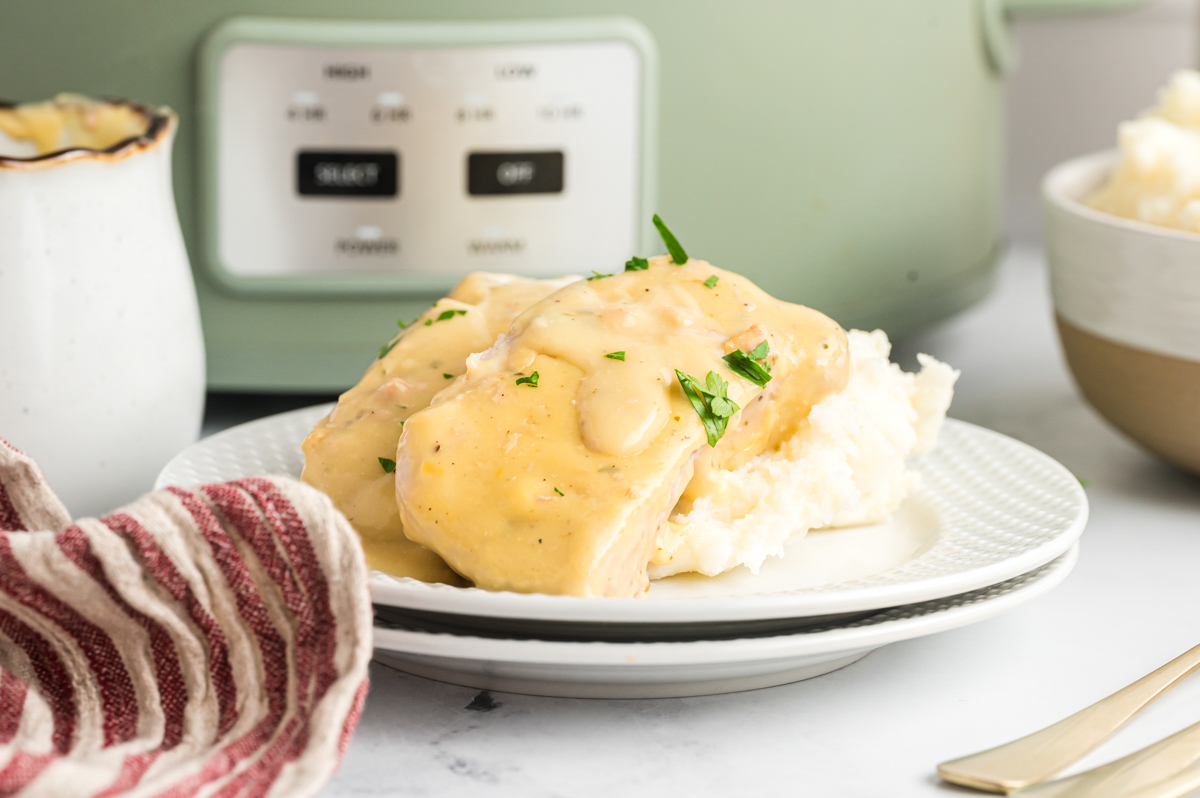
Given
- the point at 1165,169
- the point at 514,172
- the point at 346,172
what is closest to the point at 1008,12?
the point at 1165,169

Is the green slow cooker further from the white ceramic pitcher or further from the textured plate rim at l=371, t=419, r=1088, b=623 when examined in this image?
the textured plate rim at l=371, t=419, r=1088, b=623

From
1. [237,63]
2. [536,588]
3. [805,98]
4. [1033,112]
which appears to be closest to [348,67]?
[237,63]

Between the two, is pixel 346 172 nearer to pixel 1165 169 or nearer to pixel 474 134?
pixel 474 134

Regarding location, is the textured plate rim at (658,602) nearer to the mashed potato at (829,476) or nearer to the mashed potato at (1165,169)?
the mashed potato at (829,476)

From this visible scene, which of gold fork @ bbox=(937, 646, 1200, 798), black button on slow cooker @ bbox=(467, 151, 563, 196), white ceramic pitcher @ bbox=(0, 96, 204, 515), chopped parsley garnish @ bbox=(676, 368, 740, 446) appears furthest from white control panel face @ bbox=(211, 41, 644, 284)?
gold fork @ bbox=(937, 646, 1200, 798)

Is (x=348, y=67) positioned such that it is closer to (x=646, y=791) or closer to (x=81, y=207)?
(x=81, y=207)

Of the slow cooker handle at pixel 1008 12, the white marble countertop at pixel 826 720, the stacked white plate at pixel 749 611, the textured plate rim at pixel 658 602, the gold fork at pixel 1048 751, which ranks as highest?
the slow cooker handle at pixel 1008 12

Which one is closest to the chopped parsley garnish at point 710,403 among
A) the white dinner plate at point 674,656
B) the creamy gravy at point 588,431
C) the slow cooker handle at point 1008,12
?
the creamy gravy at point 588,431

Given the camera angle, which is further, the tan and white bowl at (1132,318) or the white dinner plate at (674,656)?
the tan and white bowl at (1132,318)
